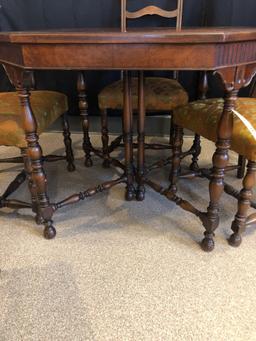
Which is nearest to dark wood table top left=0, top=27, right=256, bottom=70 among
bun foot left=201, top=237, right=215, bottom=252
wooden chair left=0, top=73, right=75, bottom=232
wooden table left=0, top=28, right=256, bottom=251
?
wooden table left=0, top=28, right=256, bottom=251

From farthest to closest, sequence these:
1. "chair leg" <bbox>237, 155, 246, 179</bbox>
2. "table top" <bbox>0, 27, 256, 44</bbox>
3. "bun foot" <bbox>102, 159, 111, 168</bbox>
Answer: "bun foot" <bbox>102, 159, 111, 168</bbox>, "chair leg" <bbox>237, 155, 246, 179</bbox>, "table top" <bbox>0, 27, 256, 44</bbox>

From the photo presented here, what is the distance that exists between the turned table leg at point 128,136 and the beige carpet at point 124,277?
8 cm

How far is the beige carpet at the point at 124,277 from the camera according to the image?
3.01 ft

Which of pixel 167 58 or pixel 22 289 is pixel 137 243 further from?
pixel 167 58

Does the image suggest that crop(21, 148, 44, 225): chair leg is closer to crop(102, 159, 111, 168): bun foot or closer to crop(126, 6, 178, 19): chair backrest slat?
crop(102, 159, 111, 168): bun foot

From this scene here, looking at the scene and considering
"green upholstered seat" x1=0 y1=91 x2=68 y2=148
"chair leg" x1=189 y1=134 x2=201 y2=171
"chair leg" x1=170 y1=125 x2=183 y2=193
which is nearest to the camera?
"green upholstered seat" x1=0 y1=91 x2=68 y2=148

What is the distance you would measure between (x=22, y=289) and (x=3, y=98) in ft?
2.87

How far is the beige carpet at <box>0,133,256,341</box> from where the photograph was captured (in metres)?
0.92

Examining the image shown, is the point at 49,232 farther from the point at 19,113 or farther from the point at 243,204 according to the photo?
the point at 243,204

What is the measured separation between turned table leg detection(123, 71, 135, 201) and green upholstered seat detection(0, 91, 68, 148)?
35 cm

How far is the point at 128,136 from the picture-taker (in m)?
1.41

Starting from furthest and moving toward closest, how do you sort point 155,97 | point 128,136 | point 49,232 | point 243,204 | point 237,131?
point 155,97, point 128,136, point 49,232, point 243,204, point 237,131

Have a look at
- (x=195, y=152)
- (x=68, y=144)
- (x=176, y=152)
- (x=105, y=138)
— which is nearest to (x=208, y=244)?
(x=176, y=152)

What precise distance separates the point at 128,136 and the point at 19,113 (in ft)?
1.60
